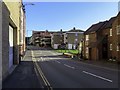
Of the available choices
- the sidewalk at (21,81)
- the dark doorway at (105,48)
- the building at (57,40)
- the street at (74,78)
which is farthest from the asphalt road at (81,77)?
the building at (57,40)

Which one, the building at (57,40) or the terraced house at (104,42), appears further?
the building at (57,40)

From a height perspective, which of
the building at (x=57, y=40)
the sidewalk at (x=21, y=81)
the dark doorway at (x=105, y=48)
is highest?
the building at (x=57, y=40)

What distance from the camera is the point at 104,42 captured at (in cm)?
5884

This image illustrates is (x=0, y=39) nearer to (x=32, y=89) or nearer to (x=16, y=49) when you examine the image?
(x=32, y=89)

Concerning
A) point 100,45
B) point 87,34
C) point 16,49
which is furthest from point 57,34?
point 16,49

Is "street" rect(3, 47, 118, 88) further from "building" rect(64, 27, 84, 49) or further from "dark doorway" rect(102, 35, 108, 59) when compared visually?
"building" rect(64, 27, 84, 49)

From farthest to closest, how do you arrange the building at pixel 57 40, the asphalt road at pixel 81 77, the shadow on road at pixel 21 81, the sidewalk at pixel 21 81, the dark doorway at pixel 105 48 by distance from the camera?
1. the building at pixel 57 40
2. the dark doorway at pixel 105 48
3. the sidewalk at pixel 21 81
4. the shadow on road at pixel 21 81
5. the asphalt road at pixel 81 77

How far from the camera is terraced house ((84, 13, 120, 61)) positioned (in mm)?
50856

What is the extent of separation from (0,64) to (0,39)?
1.65m

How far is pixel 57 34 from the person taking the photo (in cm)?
15862

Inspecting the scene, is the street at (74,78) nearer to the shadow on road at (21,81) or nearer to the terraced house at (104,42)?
the shadow on road at (21,81)

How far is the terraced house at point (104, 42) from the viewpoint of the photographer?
50.9 m

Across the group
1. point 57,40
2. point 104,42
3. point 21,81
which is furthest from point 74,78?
point 57,40

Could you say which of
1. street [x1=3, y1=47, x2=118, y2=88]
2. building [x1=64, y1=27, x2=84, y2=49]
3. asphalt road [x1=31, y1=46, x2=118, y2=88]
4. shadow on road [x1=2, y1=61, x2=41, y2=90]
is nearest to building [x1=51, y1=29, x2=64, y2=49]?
building [x1=64, y1=27, x2=84, y2=49]
